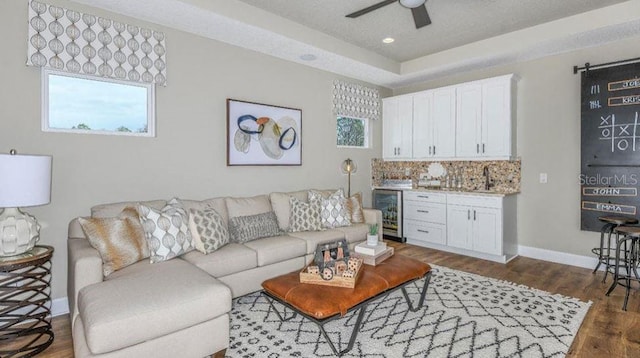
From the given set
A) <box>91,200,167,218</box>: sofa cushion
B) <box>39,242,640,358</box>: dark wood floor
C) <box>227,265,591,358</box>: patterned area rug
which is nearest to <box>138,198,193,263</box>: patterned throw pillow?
<box>91,200,167,218</box>: sofa cushion

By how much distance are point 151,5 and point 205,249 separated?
7.42 ft

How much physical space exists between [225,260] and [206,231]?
329 mm

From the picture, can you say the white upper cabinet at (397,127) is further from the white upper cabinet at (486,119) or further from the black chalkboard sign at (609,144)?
the black chalkboard sign at (609,144)

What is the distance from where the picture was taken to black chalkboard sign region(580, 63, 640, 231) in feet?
12.5

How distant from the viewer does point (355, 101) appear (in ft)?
18.3

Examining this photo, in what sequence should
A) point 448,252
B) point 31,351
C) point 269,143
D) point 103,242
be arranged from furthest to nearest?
point 448,252 → point 269,143 → point 103,242 → point 31,351

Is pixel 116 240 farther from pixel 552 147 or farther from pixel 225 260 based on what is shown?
pixel 552 147

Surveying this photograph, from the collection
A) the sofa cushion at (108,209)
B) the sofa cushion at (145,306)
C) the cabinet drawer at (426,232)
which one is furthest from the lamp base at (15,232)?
the cabinet drawer at (426,232)

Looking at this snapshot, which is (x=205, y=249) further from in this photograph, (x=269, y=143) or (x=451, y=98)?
(x=451, y=98)

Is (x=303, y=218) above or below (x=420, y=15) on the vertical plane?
below

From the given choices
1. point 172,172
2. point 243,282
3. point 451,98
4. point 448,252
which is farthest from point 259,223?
point 451,98

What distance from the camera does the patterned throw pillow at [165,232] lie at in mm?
2766

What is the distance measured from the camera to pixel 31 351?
2.30 metres

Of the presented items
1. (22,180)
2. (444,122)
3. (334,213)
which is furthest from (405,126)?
(22,180)
